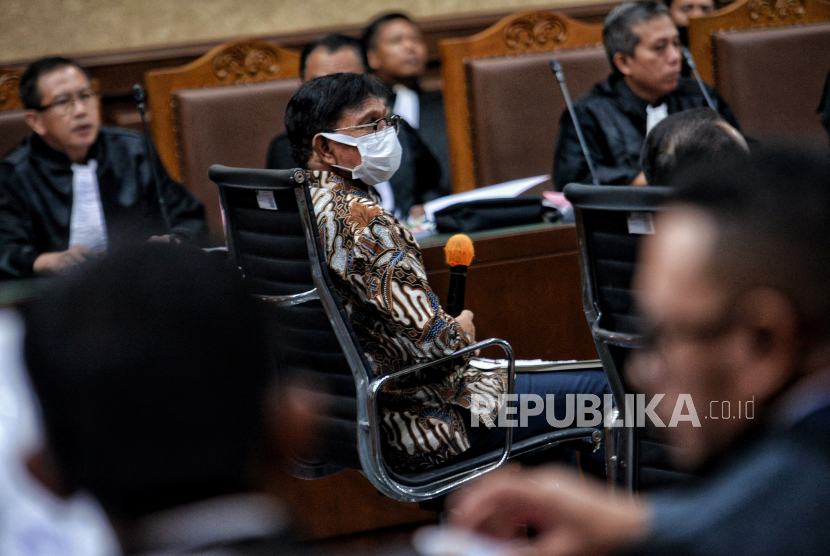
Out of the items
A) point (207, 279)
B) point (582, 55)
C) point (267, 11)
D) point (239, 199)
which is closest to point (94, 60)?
point (267, 11)

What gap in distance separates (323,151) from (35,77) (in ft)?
4.02

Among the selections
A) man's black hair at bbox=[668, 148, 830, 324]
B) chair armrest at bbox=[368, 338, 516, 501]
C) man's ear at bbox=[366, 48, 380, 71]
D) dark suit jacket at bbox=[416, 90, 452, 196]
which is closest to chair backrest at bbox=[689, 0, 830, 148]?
dark suit jacket at bbox=[416, 90, 452, 196]

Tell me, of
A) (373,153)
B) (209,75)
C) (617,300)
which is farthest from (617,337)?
(209,75)

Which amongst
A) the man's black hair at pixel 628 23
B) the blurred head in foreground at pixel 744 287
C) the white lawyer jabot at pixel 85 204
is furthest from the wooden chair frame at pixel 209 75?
the blurred head in foreground at pixel 744 287

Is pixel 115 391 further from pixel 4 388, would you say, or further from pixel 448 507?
pixel 448 507

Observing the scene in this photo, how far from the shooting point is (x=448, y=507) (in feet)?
5.93

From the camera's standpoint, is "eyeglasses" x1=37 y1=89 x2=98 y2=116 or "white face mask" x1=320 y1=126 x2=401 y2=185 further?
"eyeglasses" x1=37 y1=89 x2=98 y2=116

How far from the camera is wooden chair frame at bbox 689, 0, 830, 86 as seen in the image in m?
3.49

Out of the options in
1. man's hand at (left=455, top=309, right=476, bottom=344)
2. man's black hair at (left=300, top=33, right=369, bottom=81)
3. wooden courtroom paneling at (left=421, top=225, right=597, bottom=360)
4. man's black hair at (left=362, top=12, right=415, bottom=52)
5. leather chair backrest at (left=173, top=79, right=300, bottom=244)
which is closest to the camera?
man's hand at (left=455, top=309, right=476, bottom=344)

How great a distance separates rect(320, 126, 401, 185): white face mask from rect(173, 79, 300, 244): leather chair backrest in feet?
4.53

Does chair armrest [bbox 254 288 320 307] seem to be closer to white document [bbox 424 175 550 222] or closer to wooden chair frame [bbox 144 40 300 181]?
white document [bbox 424 175 550 222]

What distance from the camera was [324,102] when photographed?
185 cm

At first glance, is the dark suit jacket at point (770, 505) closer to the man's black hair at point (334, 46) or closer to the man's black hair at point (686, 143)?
the man's black hair at point (686, 143)

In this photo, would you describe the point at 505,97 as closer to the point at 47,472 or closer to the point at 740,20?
the point at 740,20
